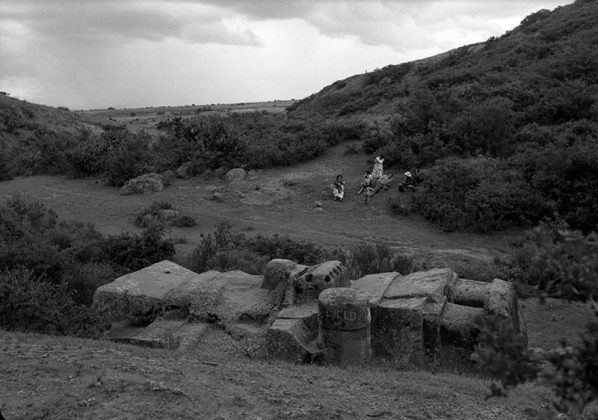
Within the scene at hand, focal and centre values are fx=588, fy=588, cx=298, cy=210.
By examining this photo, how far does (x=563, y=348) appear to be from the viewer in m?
2.29

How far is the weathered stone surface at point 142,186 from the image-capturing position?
21.5 m

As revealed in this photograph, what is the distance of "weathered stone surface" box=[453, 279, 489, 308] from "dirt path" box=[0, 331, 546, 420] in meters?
2.15

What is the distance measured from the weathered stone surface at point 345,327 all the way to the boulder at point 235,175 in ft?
48.3

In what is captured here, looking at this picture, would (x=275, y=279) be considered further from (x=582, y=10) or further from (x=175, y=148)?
(x=582, y=10)

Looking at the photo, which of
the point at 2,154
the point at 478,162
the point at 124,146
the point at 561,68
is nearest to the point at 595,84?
the point at 561,68

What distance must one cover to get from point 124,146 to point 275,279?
1691 centimetres

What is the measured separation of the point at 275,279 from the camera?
9.43m

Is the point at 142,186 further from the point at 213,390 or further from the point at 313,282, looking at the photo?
the point at 213,390

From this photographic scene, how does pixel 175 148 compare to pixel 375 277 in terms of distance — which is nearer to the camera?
pixel 375 277

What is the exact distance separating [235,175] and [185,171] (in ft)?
7.75

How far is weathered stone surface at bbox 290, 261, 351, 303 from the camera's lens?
8562 mm

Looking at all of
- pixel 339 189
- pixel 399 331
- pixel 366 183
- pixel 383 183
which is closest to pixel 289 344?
pixel 399 331

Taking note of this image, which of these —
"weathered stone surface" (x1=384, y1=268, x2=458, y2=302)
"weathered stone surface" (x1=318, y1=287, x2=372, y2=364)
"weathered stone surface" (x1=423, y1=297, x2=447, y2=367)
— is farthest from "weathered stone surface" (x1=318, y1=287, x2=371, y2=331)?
"weathered stone surface" (x1=384, y1=268, x2=458, y2=302)

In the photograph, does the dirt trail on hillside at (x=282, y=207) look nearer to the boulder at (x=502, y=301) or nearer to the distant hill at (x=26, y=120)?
the boulder at (x=502, y=301)
